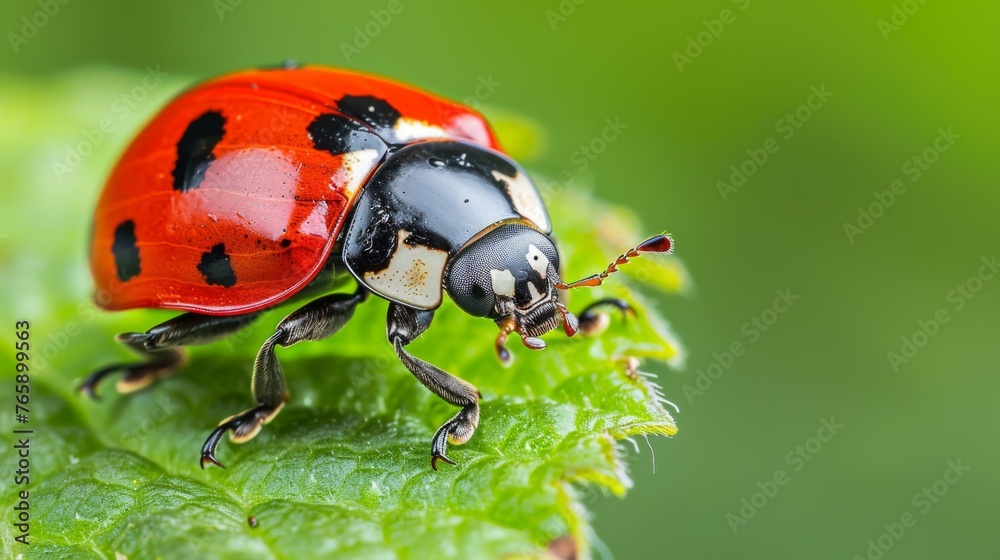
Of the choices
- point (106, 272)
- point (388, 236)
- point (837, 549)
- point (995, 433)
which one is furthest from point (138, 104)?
point (995, 433)

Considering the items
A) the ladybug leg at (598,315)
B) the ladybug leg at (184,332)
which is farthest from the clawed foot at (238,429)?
the ladybug leg at (598,315)

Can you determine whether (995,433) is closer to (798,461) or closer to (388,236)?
(798,461)

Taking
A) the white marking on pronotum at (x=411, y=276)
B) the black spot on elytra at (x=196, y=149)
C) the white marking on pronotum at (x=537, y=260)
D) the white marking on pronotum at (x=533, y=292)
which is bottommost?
the black spot on elytra at (x=196, y=149)

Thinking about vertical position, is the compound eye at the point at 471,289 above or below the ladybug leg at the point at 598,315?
below

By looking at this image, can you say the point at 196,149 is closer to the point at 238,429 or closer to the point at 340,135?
the point at 340,135

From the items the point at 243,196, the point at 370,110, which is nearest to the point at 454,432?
the point at 243,196

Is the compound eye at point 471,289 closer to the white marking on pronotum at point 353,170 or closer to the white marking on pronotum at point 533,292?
the white marking on pronotum at point 533,292
